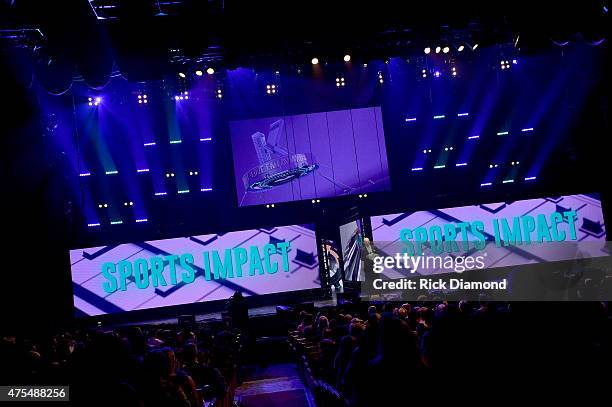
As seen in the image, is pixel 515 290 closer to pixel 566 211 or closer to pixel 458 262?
pixel 458 262

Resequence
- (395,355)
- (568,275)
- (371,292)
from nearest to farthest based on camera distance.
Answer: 1. (395,355)
2. (568,275)
3. (371,292)

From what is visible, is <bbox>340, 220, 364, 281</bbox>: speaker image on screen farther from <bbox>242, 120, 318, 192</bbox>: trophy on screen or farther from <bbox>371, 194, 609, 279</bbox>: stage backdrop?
<bbox>242, 120, 318, 192</bbox>: trophy on screen

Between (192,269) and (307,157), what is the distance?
4.80 meters

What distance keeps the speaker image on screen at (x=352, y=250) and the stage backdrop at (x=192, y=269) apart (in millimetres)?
1747

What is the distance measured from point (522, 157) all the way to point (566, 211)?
114 inches

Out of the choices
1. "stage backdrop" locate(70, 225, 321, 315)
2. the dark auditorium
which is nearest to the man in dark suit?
the dark auditorium

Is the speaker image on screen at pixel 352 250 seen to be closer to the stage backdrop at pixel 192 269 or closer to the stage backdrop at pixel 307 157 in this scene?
the stage backdrop at pixel 192 269

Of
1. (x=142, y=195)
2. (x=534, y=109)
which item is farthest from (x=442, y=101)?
(x=142, y=195)

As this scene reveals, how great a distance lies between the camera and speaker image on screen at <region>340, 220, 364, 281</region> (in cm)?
1293

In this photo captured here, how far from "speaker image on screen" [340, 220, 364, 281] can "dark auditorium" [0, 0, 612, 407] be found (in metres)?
0.11

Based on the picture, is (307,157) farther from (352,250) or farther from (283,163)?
(352,250)

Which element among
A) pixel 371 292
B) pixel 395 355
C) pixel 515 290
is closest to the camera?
pixel 395 355

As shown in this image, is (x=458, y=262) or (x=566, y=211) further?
(x=566, y=211)

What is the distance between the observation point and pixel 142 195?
1688 cm
